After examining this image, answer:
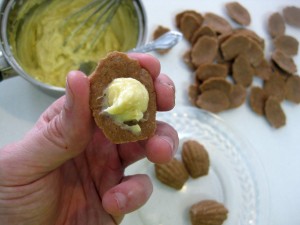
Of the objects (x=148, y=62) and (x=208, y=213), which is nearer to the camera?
(x=148, y=62)

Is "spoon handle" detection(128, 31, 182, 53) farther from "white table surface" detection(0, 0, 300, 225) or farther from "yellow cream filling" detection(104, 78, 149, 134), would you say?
"yellow cream filling" detection(104, 78, 149, 134)

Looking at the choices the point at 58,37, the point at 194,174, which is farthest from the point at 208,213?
the point at 58,37

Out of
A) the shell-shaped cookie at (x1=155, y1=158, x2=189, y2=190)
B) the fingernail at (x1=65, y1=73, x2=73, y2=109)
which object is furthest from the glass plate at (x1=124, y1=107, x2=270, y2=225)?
the fingernail at (x1=65, y1=73, x2=73, y2=109)

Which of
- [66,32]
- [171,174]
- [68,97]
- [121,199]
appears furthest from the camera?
[66,32]

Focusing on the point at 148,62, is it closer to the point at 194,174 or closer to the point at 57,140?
the point at 57,140

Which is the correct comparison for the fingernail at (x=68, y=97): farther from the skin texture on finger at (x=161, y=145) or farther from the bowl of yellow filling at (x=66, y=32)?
the bowl of yellow filling at (x=66, y=32)

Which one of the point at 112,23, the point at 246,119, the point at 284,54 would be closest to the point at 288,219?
the point at 246,119

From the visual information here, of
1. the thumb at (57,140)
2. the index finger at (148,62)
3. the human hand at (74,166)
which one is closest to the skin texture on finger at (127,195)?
the human hand at (74,166)
